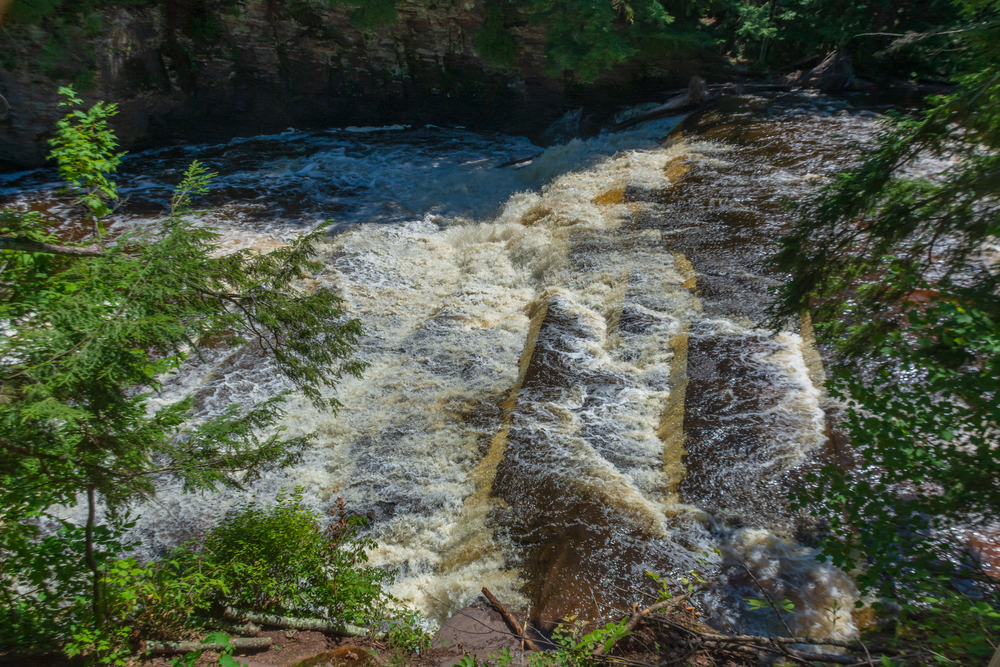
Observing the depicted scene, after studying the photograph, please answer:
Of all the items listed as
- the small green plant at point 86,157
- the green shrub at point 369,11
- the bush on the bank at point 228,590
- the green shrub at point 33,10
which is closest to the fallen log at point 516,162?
the green shrub at point 369,11

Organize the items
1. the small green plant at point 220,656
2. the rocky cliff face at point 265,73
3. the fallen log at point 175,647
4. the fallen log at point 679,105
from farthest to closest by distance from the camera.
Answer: the fallen log at point 679,105 → the rocky cliff face at point 265,73 → the fallen log at point 175,647 → the small green plant at point 220,656

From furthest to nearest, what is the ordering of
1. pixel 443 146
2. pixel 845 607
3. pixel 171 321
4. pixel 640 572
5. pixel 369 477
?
pixel 443 146 → pixel 369 477 → pixel 640 572 → pixel 845 607 → pixel 171 321

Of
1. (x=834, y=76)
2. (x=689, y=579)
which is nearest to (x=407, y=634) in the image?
(x=689, y=579)

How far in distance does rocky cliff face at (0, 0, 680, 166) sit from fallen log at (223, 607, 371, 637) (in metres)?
12.2

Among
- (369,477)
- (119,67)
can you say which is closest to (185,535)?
(369,477)

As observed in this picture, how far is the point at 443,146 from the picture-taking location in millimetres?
15117

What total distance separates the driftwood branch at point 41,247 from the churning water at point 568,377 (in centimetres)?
321

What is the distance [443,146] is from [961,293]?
13.4 m

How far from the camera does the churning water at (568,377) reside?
456cm

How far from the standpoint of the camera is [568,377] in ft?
21.1

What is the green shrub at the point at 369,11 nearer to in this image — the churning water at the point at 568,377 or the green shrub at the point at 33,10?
the churning water at the point at 568,377

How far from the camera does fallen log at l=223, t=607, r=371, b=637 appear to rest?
4.04m

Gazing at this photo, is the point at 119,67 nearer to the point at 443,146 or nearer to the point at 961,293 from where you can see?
the point at 443,146

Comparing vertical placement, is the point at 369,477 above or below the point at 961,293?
below
